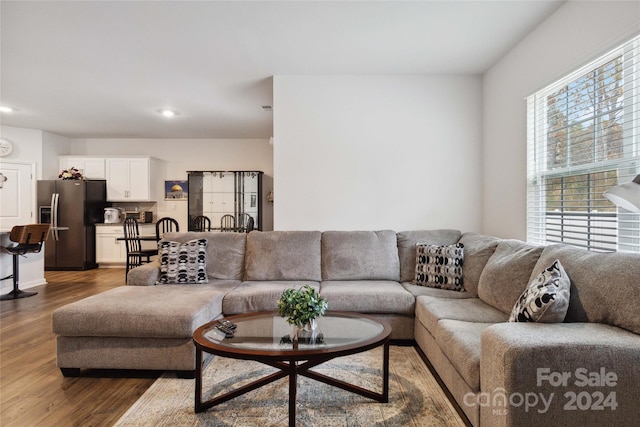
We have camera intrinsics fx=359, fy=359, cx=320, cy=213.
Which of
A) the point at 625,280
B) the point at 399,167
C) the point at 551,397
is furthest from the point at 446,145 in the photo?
the point at 551,397

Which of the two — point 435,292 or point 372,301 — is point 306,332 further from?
point 435,292

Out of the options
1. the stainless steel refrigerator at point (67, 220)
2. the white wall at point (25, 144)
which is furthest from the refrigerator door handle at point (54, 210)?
the white wall at point (25, 144)

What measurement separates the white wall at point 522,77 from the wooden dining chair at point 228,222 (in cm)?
451

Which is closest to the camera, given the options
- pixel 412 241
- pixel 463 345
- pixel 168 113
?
pixel 463 345

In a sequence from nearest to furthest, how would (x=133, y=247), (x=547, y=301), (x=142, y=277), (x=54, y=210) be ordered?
(x=547, y=301) < (x=142, y=277) < (x=133, y=247) < (x=54, y=210)

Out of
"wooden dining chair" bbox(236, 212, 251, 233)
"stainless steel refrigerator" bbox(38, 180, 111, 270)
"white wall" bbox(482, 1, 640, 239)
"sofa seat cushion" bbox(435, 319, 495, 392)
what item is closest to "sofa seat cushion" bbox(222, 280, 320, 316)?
"sofa seat cushion" bbox(435, 319, 495, 392)

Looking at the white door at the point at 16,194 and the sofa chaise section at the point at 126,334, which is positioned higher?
the white door at the point at 16,194

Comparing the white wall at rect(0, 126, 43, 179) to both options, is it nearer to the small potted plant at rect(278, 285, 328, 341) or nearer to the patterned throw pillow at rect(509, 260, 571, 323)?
the small potted plant at rect(278, 285, 328, 341)

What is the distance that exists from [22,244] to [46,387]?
10.7 ft

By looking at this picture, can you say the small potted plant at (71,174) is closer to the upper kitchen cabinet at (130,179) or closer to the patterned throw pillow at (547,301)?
the upper kitchen cabinet at (130,179)

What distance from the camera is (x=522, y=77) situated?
314 cm

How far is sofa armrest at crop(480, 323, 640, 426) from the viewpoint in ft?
4.48

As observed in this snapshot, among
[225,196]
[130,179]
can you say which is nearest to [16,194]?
[130,179]

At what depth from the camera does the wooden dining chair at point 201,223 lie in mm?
6836
